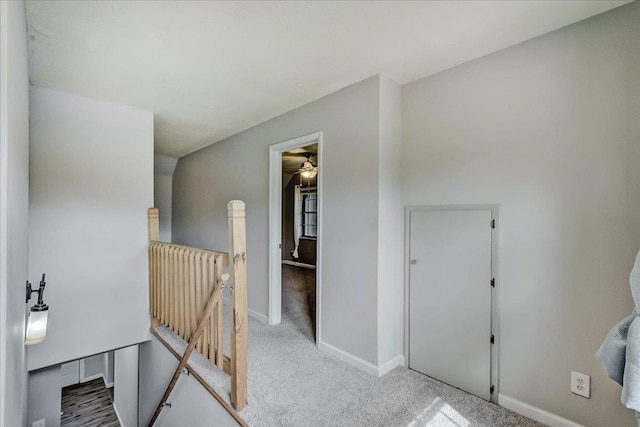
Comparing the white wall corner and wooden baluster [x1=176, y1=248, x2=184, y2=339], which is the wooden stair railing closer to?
wooden baluster [x1=176, y1=248, x2=184, y2=339]

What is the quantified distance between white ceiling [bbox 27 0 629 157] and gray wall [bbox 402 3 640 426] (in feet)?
0.76

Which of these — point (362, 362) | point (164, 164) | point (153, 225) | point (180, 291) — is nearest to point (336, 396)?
point (362, 362)

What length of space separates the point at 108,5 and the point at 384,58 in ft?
Result: 5.59

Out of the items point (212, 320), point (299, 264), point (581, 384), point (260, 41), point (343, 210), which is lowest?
point (299, 264)

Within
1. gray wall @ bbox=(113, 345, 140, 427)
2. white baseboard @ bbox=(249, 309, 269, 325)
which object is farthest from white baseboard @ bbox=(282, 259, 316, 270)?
gray wall @ bbox=(113, 345, 140, 427)

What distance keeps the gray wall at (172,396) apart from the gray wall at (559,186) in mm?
1992

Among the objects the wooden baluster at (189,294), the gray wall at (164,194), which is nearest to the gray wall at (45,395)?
the wooden baluster at (189,294)

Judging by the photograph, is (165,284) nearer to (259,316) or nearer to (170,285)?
(170,285)

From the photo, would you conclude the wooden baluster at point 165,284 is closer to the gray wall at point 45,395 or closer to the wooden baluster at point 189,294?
the wooden baluster at point 189,294

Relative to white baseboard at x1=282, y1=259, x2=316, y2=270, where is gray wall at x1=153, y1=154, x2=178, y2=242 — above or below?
above

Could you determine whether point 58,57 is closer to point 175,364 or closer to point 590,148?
point 175,364

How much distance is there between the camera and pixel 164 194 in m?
5.76

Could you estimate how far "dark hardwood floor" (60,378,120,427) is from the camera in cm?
534

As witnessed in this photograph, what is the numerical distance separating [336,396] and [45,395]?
142 inches
